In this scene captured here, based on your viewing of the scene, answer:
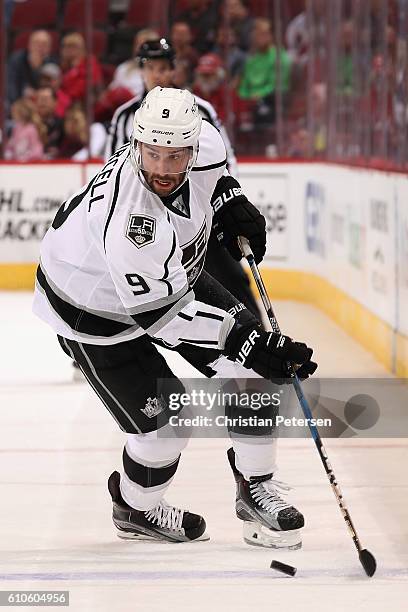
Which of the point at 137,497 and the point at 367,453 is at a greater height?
the point at 137,497

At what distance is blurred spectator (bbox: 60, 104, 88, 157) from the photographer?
9930 millimetres

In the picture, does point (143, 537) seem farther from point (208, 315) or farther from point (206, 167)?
point (206, 167)

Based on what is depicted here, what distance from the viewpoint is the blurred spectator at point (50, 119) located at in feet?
32.7

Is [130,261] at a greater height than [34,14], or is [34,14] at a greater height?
[130,261]

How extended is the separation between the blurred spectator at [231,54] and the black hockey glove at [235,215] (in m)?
6.28

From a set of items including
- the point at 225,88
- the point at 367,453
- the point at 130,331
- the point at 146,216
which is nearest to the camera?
the point at 146,216

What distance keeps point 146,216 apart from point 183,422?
2.20ft

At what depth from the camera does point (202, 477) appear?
421cm

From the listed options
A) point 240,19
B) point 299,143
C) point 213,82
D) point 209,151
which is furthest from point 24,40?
point 209,151

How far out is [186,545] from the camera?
11.4ft

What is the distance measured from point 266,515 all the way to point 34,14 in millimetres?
7661

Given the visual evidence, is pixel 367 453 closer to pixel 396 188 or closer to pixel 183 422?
pixel 183 422

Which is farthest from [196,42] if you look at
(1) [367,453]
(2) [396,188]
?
(1) [367,453]

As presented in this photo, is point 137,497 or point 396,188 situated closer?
point 137,497
